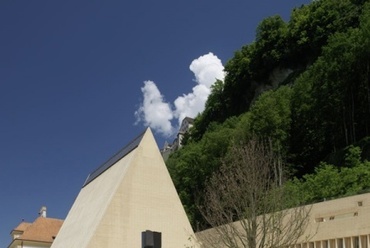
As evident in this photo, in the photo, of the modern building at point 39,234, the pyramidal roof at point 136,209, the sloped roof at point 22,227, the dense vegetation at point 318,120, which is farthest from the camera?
the sloped roof at point 22,227

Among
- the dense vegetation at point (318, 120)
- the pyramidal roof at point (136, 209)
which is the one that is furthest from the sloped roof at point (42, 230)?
the pyramidal roof at point (136, 209)

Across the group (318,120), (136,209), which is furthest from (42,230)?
(136,209)

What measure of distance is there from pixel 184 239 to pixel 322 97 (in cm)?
1820

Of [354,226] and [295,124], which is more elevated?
[295,124]

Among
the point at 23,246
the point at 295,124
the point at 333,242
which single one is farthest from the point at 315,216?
the point at 23,246

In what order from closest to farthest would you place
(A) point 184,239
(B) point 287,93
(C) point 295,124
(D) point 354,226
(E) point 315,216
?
(D) point 354,226 < (E) point 315,216 < (A) point 184,239 < (C) point 295,124 < (B) point 287,93

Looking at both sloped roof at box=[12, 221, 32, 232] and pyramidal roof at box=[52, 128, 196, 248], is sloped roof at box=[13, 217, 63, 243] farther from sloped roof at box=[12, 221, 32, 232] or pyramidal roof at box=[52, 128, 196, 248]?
pyramidal roof at box=[52, 128, 196, 248]

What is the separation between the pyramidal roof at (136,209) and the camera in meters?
26.6

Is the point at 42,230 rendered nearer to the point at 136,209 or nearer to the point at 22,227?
the point at 22,227

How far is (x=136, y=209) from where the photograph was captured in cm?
2766

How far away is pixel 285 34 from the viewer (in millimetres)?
64438

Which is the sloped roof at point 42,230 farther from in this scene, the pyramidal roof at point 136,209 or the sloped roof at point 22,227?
the pyramidal roof at point 136,209

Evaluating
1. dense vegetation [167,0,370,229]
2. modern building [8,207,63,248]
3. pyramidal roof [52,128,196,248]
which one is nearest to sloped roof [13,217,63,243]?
modern building [8,207,63,248]

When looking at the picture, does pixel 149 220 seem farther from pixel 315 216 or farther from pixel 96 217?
pixel 315 216
